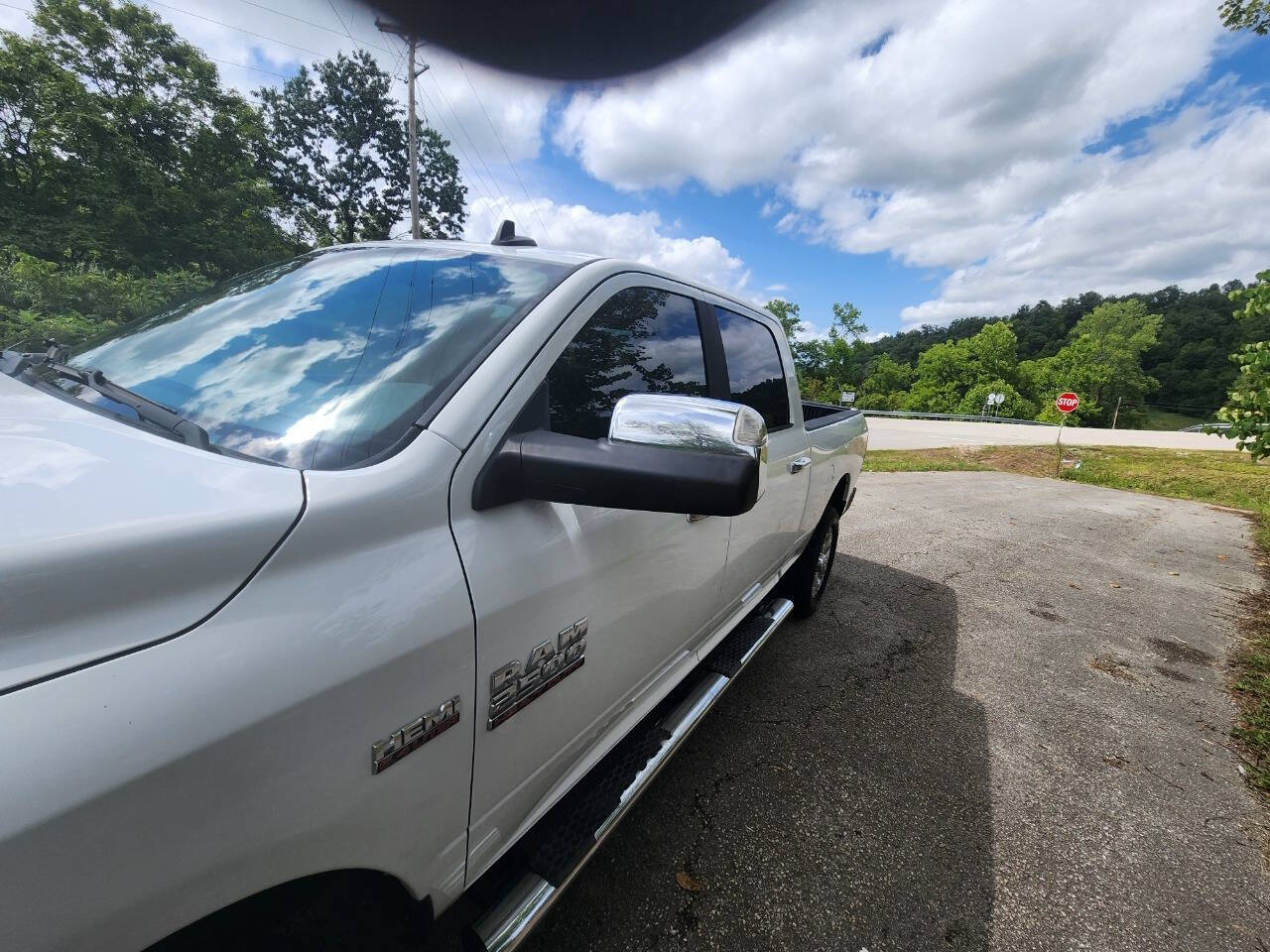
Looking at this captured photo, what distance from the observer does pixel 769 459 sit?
2.51m

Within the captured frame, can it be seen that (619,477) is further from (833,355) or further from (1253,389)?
(833,355)

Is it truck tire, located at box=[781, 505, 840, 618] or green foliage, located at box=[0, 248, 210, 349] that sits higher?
green foliage, located at box=[0, 248, 210, 349]

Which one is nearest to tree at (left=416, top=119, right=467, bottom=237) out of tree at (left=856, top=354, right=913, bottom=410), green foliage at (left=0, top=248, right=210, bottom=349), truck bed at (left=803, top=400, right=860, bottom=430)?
green foliage at (left=0, top=248, right=210, bottom=349)

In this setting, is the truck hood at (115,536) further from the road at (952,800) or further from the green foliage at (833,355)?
the green foliage at (833,355)

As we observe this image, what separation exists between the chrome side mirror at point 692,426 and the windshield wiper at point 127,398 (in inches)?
32.4

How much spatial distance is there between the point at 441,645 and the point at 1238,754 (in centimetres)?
411

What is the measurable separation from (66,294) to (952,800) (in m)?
18.8

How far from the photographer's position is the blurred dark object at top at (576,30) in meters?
8.41

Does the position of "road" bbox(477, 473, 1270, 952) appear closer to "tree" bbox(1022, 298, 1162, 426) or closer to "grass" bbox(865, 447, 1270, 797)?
"grass" bbox(865, 447, 1270, 797)

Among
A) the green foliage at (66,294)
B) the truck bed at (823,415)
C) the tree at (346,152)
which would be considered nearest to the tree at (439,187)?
the tree at (346,152)

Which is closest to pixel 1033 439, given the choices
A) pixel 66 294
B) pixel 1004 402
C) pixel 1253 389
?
pixel 1253 389

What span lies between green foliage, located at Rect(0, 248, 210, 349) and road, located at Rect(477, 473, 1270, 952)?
1333 cm

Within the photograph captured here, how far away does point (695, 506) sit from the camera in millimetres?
1035

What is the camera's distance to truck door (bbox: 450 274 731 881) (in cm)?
113
